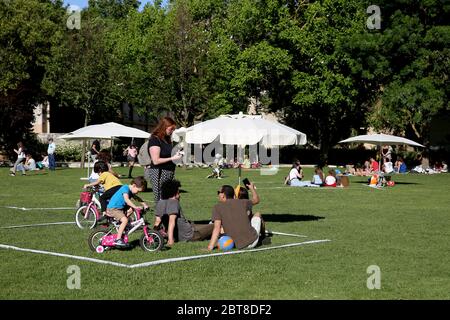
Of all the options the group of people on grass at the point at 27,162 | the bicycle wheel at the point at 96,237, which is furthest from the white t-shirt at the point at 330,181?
the bicycle wheel at the point at 96,237

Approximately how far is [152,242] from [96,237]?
0.90 m

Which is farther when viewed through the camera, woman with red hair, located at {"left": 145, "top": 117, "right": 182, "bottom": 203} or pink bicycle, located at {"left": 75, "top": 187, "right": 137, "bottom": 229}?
pink bicycle, located at {"left": 75, "top": 187, "right": 137, "bottom": 229}

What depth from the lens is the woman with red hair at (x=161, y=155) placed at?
44.2 ft

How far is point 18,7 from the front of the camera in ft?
179

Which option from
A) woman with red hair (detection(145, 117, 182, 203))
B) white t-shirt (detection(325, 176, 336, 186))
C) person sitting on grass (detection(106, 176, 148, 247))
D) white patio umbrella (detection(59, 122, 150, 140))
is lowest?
white t-shirt (detection(325, 176, 336, 186))

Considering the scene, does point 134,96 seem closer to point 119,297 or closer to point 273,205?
point 273,205

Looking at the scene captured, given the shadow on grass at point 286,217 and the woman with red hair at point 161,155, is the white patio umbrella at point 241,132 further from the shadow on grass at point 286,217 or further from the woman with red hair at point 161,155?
the shadow on grass at point 286,217

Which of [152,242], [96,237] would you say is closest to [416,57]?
[152,242]

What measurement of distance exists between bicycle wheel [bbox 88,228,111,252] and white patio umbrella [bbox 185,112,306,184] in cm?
367

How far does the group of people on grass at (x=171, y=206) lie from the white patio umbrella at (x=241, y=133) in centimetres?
128

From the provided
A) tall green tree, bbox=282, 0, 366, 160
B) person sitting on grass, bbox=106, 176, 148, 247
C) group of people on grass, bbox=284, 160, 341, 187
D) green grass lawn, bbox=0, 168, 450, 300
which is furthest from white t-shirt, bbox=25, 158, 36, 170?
person sitting on grass, bbox=106, 176, 148, 247

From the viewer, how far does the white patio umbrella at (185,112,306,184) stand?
1500 cm

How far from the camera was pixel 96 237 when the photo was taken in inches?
472

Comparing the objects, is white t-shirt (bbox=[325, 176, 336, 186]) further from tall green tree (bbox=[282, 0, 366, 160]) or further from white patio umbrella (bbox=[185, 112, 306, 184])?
tall green tree (bbox=[282, 0, 366, 160])
